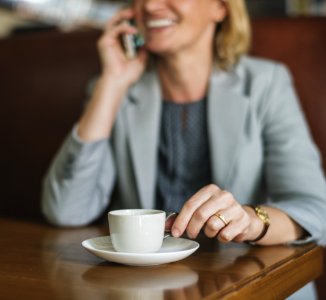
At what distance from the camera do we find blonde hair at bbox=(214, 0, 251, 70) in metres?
1.50

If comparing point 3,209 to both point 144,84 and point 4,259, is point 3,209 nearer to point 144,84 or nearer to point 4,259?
point 144,84

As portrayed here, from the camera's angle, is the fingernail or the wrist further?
the wrist

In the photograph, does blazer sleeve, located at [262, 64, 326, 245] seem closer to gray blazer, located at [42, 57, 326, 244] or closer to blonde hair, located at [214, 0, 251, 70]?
gray blazer, located at [42, 57, 326, 244]

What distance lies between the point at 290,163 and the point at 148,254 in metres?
0.57

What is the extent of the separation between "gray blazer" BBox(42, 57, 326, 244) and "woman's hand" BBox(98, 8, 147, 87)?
55 mm

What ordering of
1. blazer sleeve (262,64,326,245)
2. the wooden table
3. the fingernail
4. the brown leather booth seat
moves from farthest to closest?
the brown leather booth seat, blazer sleeve (262,64,326,245), the fingernail, the wooden table

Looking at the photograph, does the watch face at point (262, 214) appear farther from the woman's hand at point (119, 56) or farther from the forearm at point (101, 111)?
the woman's hand at point (119, 56)

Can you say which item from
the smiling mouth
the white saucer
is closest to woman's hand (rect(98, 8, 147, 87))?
the smiling mouth

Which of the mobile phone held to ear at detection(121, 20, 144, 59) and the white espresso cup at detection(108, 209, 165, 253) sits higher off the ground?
the mobile phone held to ear at detection(121, 20, 144, 59)

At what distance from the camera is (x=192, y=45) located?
1458mm

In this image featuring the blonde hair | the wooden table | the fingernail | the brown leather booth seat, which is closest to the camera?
the wooden table

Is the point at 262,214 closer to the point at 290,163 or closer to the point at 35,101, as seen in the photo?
the point at 290,163

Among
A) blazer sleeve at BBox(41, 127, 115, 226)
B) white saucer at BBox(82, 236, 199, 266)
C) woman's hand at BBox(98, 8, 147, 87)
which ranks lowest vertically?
blazer sleeve at BBox(41, 127, 115, 226)

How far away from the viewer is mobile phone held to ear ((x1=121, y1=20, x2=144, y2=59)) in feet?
4.96
